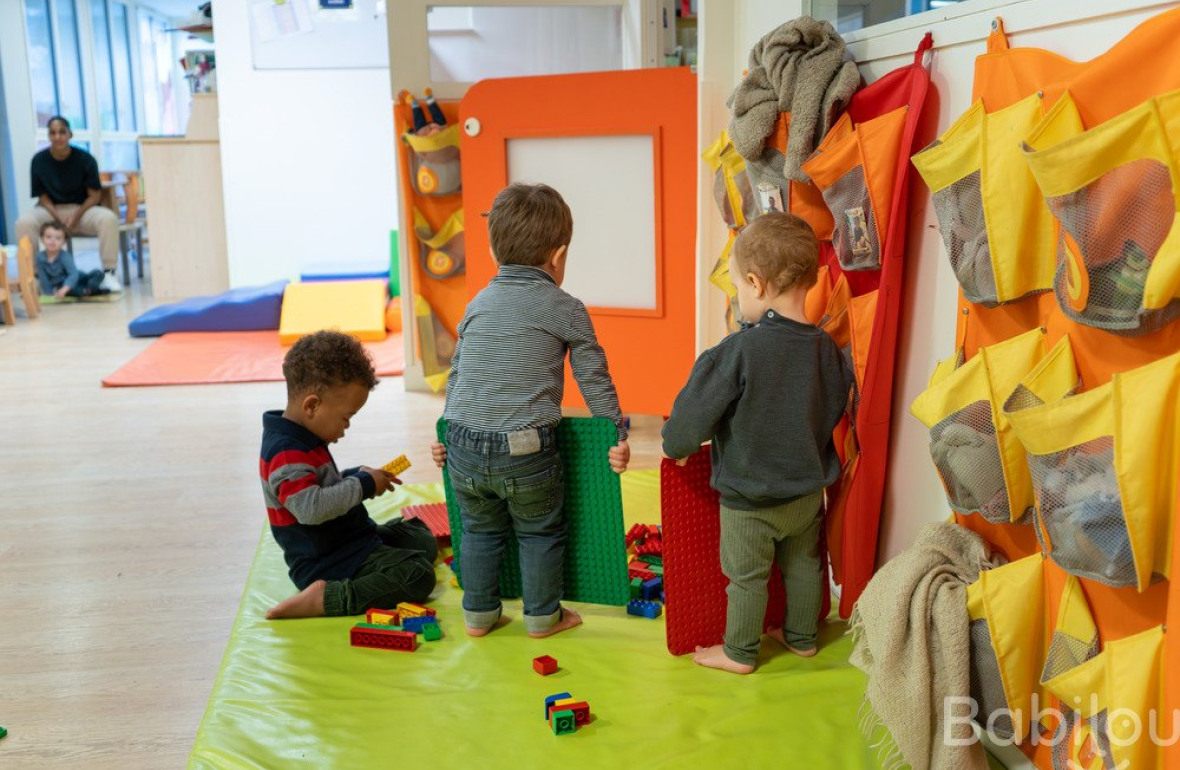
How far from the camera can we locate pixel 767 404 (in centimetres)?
187

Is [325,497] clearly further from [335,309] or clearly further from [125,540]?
[335,309]

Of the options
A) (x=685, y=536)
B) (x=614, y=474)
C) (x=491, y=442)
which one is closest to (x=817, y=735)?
(x=685, y=536)

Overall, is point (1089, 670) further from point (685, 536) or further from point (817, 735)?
point (685, 536)

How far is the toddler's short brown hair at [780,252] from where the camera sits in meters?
1.86

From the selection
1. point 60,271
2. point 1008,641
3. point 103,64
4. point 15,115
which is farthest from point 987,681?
point 103,64

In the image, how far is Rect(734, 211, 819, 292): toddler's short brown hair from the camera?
1856 millimetres

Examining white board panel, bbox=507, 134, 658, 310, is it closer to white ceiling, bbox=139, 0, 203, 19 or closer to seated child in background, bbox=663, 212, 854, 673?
seated child in background, bbox=663, 212, 854, 673

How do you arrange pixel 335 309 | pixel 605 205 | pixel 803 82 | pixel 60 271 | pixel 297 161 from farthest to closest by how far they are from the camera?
pixel 60 271
pixel 297 161
pixel 335 309
pixel 605 205
pixel 803 82

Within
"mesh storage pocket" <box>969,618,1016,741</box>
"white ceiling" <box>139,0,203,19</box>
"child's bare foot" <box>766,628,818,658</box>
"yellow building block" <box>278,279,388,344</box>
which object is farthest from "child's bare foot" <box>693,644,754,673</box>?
"white ceiling" <box>139,0,203,19</box>

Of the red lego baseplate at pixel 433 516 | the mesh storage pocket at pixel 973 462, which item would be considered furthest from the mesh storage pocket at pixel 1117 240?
the red lego baseplate at pixel 433 516

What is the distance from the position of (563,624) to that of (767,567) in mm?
446

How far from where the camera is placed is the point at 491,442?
2051 mm

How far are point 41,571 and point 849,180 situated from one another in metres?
2.01

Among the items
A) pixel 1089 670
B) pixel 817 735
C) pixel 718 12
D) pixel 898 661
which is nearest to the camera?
pixel 1089 670
